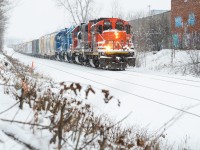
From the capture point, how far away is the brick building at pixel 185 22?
32406 mm

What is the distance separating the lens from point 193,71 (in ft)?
65.9

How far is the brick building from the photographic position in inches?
1276

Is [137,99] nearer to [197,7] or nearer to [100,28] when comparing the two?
[100,28]

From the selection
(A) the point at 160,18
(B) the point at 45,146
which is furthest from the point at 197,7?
(B) the point at 45,146

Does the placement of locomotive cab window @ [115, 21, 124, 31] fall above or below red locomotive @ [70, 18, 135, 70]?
above

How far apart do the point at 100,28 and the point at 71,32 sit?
25.7 ft

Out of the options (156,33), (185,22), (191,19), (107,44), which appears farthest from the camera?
(156,33)

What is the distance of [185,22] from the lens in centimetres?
3444

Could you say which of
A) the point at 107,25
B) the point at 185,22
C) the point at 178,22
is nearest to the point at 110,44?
the point at 107,25

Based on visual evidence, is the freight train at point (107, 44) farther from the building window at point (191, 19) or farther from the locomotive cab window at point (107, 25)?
the building window at point (191, 19)

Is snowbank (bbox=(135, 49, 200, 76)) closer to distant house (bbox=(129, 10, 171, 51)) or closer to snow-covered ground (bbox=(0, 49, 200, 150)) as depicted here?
distant house (bbox=(129, 10, 171, 51))

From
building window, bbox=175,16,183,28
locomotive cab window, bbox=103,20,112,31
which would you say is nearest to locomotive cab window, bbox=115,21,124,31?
locomotive cab window, bbox=103,20,112,31

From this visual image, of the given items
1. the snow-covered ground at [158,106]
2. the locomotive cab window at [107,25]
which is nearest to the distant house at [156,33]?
the locomotive cab window at [107,25]

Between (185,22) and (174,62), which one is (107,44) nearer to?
(174,62)
